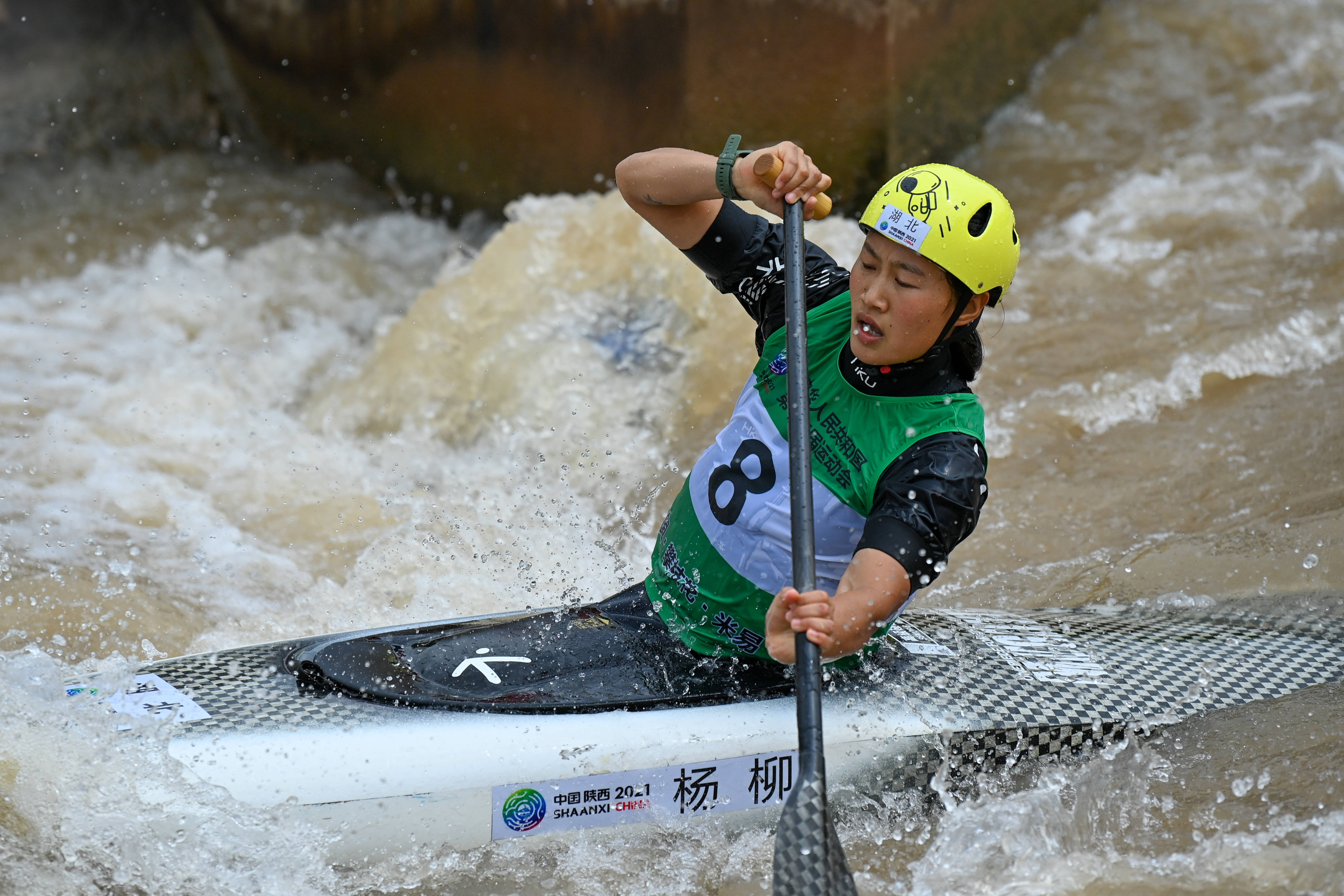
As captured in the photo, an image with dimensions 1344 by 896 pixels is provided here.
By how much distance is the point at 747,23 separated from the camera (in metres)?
6.14

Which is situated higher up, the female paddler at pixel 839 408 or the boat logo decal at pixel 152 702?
the female paddler at pixel 839 408

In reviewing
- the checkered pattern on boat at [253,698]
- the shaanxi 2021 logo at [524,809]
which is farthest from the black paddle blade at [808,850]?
the checkered pattern on boat at [253,698]

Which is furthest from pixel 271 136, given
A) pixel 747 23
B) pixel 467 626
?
pixel 467 626

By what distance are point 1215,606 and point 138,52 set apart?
6.80 meters

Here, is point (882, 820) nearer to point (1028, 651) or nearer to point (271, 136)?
point (1028, 651)

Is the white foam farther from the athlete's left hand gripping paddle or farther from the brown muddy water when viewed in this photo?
the athlete's left hand gripping paddle

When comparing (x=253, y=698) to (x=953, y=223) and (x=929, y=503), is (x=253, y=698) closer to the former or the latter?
(x=929, y=503)

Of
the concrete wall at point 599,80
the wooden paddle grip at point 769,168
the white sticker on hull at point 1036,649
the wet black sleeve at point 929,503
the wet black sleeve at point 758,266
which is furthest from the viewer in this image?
the concrete wall at point 599,80

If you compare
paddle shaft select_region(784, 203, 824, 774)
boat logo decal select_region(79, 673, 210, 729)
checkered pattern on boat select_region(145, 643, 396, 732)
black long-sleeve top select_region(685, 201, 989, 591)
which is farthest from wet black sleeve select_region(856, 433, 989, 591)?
boat logo decal select_region(79, 673, 210, 729)

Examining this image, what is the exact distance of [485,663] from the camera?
8.94 ft

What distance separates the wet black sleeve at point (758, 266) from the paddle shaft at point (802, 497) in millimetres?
229

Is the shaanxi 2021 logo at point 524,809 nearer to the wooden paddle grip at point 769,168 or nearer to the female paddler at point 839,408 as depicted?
the female paddler at point 839,408

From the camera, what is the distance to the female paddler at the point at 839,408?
2.18 metres

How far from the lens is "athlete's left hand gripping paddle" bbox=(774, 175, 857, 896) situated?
86.1 inches
